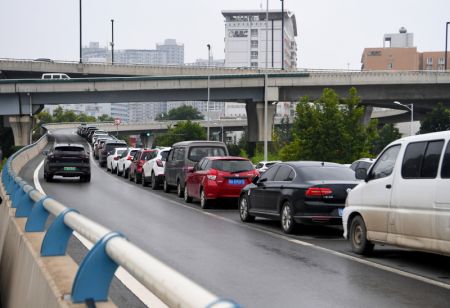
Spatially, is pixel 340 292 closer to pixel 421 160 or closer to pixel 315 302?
pixel 315 302

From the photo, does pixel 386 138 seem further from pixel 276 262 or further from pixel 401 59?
pixel 276 262

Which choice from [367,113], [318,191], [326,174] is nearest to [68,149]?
[326,174]

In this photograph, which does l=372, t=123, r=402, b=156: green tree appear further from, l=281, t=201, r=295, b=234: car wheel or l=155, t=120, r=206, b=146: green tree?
l=281, t=201, r=295, b=234: car wheel

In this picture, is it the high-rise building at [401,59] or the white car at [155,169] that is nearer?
the white car at [155,169]

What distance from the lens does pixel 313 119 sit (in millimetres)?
59375

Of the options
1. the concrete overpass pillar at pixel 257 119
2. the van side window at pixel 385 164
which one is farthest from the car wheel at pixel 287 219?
the concrete overpass pillar at pixel 257 119

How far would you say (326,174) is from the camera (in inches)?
635

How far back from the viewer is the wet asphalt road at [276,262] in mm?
8727

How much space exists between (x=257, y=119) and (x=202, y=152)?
154 ft

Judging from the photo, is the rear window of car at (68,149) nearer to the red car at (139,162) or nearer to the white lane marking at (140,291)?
the red car at (139,162)

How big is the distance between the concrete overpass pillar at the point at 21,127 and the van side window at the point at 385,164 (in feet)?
215

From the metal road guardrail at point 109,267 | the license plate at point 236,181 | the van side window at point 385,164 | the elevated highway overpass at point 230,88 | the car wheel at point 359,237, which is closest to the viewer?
the metal road guardrail at point 109,267

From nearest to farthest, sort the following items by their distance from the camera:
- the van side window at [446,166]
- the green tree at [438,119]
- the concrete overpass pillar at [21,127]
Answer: the van side window at [446,166] < the concrete overpass pillar at [21,127] < the green tree at [438,119]

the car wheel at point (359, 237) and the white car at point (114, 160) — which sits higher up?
the car wheel at point (359, 237)
